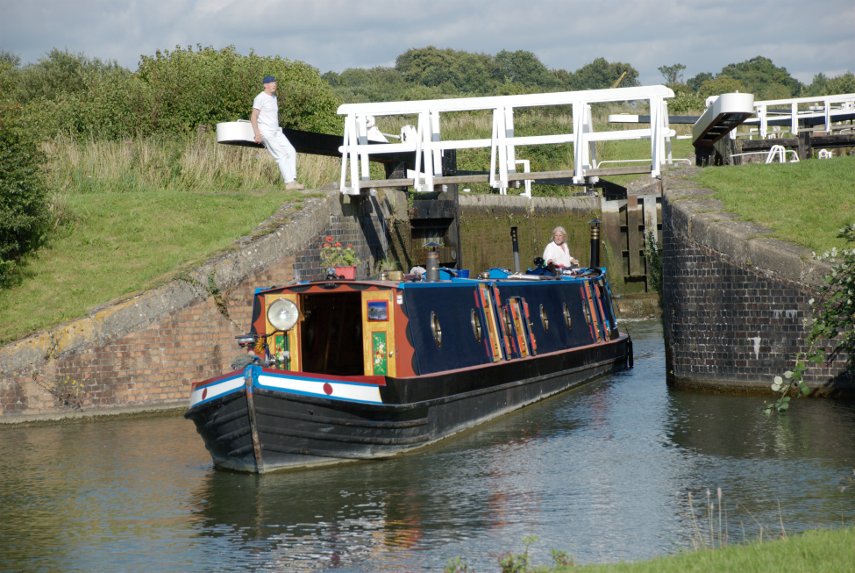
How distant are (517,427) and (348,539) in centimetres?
575

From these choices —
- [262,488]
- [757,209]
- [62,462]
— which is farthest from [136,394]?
[757,209]

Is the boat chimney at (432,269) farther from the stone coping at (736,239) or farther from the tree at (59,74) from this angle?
the tree at (59,74)

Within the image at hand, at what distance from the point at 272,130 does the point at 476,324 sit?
611 cm

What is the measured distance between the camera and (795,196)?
1894cm

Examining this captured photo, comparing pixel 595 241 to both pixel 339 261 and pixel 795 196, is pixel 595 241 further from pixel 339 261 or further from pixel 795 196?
pixel 339 261

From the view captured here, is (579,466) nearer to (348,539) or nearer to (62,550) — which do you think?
(348,539)

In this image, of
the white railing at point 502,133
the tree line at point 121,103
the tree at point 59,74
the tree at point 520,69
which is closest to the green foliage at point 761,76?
the tree at point 520,69

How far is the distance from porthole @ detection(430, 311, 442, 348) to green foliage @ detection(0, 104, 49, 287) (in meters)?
7.22

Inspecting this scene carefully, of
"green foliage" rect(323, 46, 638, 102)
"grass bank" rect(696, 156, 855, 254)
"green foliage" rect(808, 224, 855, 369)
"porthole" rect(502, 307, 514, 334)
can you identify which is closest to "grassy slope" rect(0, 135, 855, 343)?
"grass bank" rect(696, 156, 855, 254)

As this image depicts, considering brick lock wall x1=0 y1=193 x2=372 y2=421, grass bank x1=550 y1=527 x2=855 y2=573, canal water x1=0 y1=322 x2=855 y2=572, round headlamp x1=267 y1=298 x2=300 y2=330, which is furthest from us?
brick lock wall x1=0 y1=193 x2=372 y2=421

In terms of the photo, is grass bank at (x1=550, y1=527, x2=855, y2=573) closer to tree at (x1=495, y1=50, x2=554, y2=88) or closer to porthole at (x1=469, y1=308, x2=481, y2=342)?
porthole at (x1=469, y1=308, x2=481, y2=342)

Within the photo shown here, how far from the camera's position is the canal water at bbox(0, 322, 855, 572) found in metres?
9.92

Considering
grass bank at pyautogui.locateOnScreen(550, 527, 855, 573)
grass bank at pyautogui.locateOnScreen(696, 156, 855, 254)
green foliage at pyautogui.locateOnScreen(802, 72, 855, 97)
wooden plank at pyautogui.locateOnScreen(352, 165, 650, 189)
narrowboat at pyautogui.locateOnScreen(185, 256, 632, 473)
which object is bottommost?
grass bank at pyautogui.locateOnScreen(550, 527, 855, 573)

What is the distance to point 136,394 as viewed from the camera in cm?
1698
